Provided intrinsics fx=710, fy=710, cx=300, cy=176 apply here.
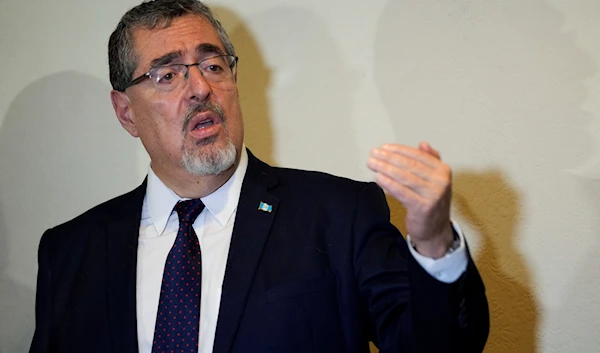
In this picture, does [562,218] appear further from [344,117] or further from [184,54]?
[184,54]

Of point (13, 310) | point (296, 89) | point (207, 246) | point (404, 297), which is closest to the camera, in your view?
point (404, 297)

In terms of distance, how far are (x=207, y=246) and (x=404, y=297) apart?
0.47m

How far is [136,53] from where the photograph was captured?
167cm

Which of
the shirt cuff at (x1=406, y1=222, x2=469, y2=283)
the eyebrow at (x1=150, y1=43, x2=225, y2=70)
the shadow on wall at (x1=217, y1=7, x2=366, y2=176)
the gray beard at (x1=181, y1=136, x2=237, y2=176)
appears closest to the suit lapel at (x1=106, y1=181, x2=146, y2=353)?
the gray beard at (x1=181, y1=136, x2=237, y2=176)

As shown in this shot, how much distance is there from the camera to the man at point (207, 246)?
1423mm

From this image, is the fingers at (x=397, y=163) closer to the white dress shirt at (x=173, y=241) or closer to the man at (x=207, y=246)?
the man at (x=207, y=246)

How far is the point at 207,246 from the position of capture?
1567mm

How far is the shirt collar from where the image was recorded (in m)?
1.60

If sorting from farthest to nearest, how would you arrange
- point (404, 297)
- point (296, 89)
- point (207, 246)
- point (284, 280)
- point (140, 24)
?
point (296, 89) < point (140, 24) < point (207, 246) < point (284, 280) < point (404, 297)

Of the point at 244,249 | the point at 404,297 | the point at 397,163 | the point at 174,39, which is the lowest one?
the point at 404,297

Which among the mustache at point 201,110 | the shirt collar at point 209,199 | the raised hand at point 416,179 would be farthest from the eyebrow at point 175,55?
the raised hand at point 416,179

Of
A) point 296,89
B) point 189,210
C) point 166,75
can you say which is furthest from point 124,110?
point 296,89

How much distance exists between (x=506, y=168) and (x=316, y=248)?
0.49 meters

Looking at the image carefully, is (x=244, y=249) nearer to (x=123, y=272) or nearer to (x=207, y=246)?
(x=207, y=246)
